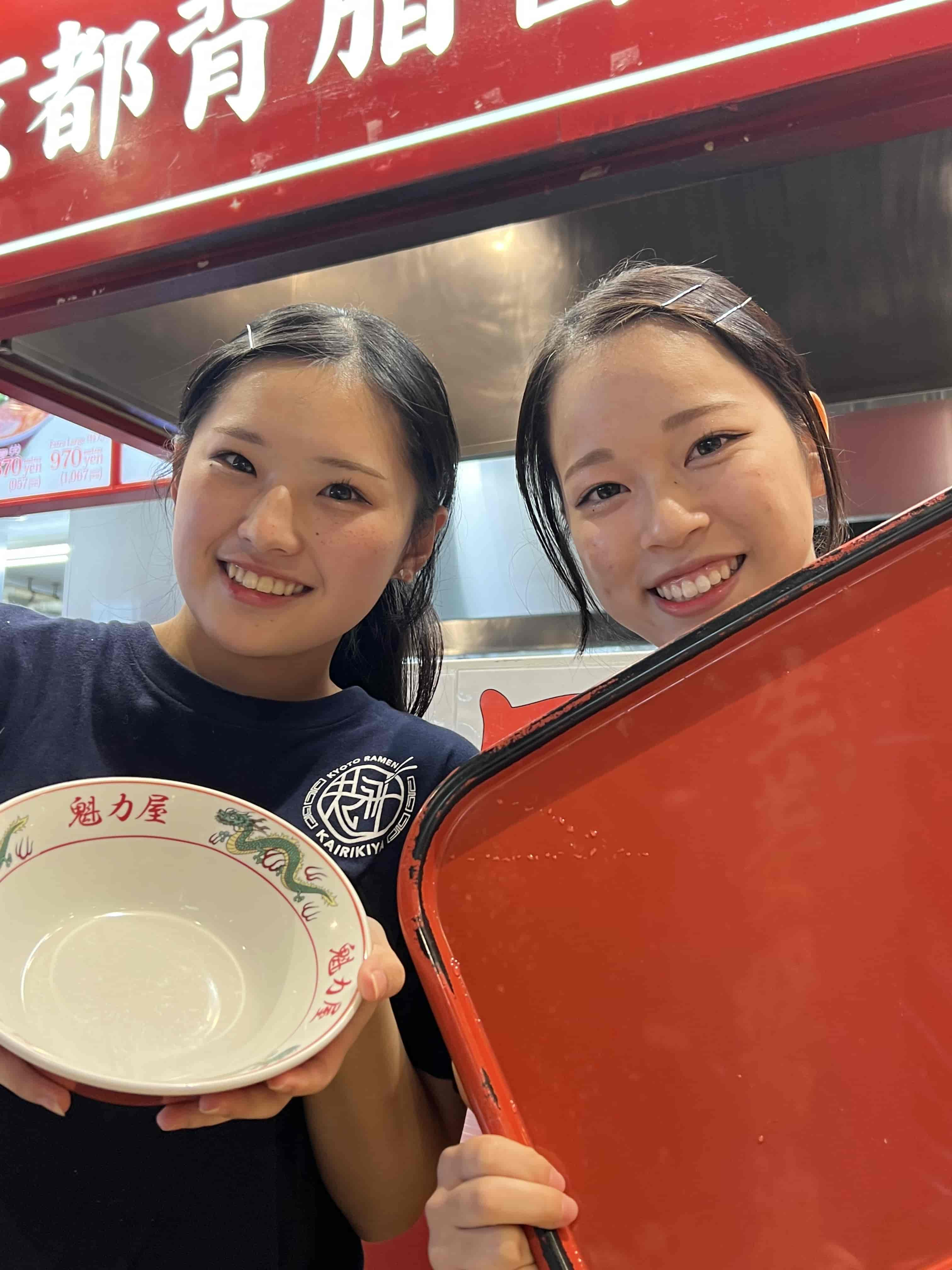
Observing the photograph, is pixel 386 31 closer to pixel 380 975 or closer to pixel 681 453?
pixel 681 453

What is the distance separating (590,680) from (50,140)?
1361 millimetres

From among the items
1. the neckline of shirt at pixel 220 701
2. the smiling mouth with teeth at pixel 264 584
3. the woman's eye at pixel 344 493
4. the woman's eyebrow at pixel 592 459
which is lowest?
the neckline of shirt at pixel 220 701

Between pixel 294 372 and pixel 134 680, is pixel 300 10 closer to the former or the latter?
pixel 294 372

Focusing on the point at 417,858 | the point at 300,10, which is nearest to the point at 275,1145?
the point at 417,858

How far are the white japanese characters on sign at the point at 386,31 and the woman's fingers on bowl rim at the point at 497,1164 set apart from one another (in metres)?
1.08

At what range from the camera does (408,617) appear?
3.58 feet

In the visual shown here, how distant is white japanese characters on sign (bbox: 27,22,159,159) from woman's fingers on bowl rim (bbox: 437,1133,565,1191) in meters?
1.28

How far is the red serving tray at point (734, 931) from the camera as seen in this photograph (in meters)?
0.57

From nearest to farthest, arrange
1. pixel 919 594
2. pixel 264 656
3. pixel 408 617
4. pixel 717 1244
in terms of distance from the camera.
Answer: pixel 717 1244 → pixel 919 594 → pixel 264 656 → pixel 408 617

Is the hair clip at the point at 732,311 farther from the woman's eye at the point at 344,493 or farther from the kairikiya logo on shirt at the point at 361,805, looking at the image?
the kairikiya logo on shirt at the point at 361,805

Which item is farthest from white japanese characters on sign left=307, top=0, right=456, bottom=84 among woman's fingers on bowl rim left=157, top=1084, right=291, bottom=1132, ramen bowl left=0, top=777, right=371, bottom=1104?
woman's fingers on bowl rim left=157, top=1084, right=291, bottom=1132

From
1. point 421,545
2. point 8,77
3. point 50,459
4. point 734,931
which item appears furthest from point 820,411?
point 50,459

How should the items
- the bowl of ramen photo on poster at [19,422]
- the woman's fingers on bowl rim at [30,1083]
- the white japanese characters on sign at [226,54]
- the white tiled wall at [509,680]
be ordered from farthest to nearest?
1. the bowl of ramen photo on poster at [19,422]
2. the white tiled wall at [509,680]
3. the white japanese characters on sign at [226,54]
4. the woman's fingers on bowl rim at [30,1083]

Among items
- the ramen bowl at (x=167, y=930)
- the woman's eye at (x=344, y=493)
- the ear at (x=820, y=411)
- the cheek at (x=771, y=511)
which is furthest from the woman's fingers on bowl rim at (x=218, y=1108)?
the ear at (x=820, y=411)
